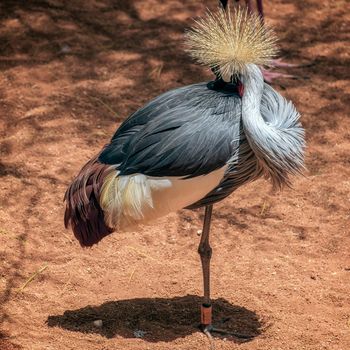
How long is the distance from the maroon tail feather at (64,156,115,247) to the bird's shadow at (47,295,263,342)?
363mm

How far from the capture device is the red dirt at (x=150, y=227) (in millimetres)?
3572

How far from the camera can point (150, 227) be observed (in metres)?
4.28

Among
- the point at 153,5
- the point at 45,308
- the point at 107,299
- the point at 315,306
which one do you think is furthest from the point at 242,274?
the point at 153,5

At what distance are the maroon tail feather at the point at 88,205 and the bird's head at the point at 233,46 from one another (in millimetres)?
640

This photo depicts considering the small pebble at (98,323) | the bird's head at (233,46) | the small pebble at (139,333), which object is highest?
the bird's head at (233,46)

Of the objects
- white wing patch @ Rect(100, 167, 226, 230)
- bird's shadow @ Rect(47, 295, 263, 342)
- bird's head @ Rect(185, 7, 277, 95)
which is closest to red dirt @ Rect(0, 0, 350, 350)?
bird's shadow @ Rect(47, 295, 263, 342)

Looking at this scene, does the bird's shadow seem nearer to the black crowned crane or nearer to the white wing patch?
the black crowned crane

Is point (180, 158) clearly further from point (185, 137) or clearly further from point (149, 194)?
point (149, 194)

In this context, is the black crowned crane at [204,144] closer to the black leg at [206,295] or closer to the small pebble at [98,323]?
the black leg at [206,295]

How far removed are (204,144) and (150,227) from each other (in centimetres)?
118

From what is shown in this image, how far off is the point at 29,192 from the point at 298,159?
5.90 ft

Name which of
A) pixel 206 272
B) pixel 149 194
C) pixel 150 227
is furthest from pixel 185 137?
pixel 150 227

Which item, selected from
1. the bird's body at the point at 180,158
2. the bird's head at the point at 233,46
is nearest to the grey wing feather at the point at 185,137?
the bird's body at the point at 180,158

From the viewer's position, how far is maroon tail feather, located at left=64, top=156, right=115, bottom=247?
341 cm
